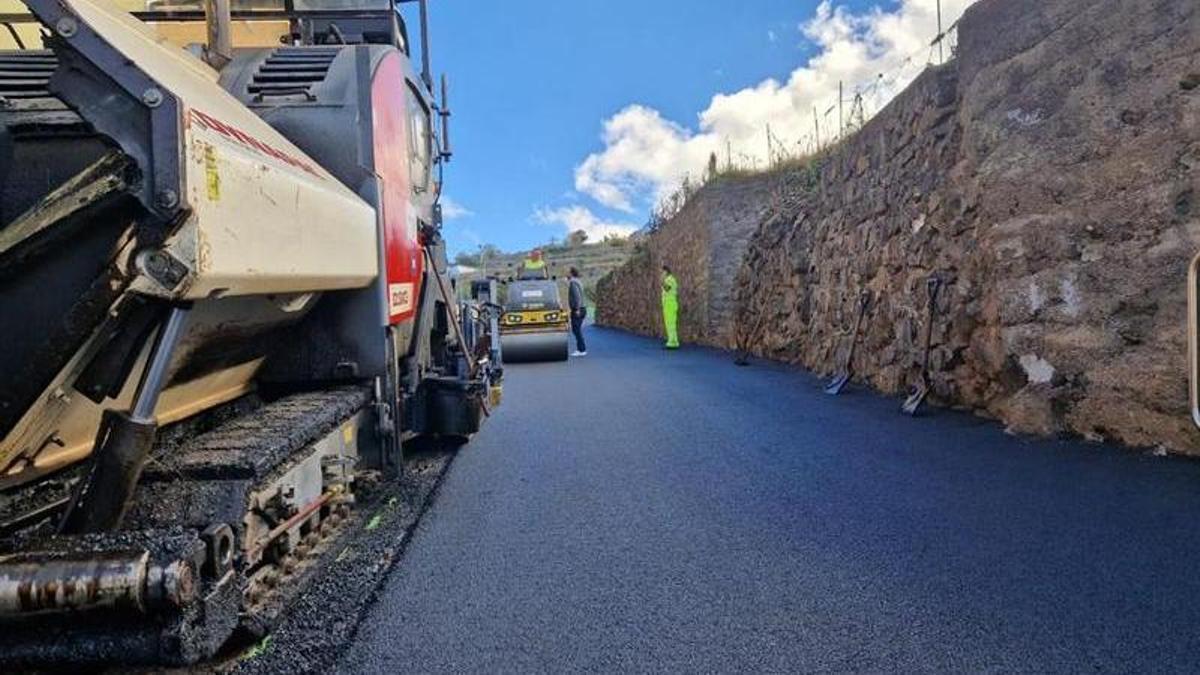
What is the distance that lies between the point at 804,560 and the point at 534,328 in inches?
481

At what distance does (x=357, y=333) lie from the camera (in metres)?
3.74

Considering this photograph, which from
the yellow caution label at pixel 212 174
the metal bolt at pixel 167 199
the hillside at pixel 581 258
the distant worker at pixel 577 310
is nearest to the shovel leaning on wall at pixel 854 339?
the yellow caution label at pixel 212 174

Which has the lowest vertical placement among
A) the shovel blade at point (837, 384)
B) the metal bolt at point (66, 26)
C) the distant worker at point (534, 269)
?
the shovel blade at point (837, 384)

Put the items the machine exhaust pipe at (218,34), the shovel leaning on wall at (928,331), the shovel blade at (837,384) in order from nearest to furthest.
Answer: the machine exhaust pipe at (218,34) → the shovel leaning on wall at (928,331) → the shovel blade at (837,384)

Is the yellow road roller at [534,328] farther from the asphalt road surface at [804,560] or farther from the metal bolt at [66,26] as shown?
the metal bolt at [66,26]

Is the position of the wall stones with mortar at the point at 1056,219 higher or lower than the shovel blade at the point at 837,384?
higher

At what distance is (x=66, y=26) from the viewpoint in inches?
73.6

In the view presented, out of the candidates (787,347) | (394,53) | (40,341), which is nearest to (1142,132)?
(394,53)

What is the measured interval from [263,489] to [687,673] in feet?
4.73

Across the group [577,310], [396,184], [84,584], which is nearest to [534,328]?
→ [577,310]

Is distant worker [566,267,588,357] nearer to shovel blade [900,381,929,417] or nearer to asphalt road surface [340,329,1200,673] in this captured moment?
shovel blade [900,381,929,417]

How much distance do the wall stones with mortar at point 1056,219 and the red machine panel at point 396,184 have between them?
4166mm

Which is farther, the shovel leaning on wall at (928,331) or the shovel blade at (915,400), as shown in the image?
the shovel leaning on wall at (928,331)

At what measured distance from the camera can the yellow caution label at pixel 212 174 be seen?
76.2 inches
